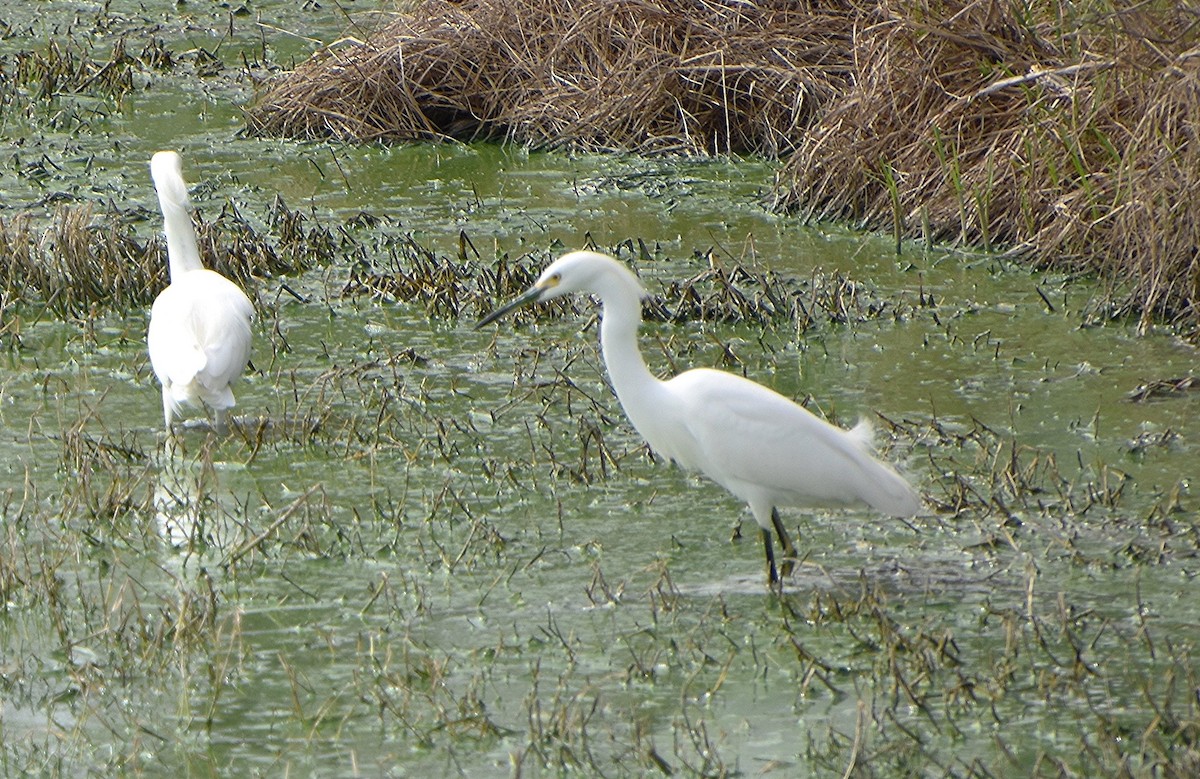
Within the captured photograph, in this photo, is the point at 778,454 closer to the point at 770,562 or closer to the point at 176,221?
the point at 770,562

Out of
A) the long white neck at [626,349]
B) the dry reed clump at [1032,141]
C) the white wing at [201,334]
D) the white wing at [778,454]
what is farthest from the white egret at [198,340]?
the dry reed clump at [1032,141]

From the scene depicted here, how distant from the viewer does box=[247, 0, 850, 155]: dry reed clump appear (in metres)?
9.03

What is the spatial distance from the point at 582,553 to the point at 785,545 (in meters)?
0.54

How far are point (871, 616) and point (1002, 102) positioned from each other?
13.5ft

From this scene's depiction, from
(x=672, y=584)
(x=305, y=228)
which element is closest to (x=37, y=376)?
(x=305, y=228)

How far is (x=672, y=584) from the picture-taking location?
4.20 meters

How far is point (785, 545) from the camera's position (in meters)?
4.40

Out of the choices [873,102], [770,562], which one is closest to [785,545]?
[770,562]

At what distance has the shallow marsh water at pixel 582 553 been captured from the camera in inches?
140

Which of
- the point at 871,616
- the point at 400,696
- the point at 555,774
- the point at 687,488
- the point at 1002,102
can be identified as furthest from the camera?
the point at 1002,102

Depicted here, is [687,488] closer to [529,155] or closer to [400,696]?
[400,696]

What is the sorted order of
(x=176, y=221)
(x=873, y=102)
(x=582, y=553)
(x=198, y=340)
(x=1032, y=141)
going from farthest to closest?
(x=873, y=102) → (x=1032, y=141) → (x=176, y=221) → (x=198, y=340) → (x=582, y=553)

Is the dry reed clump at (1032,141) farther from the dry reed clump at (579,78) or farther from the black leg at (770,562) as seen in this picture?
the black leg at (770,562)

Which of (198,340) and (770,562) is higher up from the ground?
(198,340)
